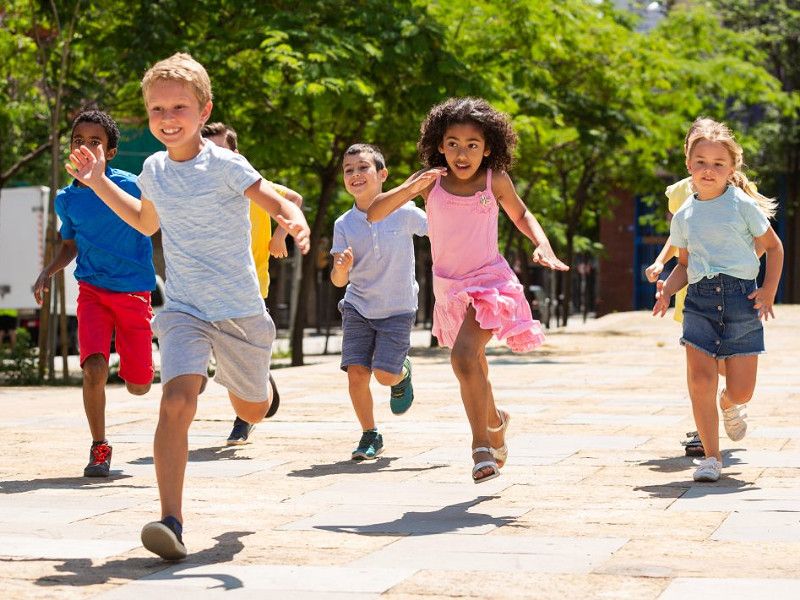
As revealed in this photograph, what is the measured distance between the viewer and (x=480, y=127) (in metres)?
6.65

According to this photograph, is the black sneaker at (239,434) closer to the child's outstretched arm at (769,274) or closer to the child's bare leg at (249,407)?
the child's bare leg at (249,407)

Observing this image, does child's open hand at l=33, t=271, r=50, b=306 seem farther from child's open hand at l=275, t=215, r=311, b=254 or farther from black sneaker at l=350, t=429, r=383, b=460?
child's open hand at l=275, t=215, r=311, b=254

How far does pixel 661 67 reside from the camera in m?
24.6

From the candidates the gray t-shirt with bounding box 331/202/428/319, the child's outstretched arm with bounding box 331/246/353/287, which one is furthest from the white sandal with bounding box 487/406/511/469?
the gray t-shirt with bounding box 331/202/428/319

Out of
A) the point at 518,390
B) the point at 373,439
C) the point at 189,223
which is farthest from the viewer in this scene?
the point at 518,390

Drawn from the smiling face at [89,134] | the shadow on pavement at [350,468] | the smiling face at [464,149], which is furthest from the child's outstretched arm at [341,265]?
the smiling face at [89,134]

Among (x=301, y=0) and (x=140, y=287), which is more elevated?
(x=301, y=0)

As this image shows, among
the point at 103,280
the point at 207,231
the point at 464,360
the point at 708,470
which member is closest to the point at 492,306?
the point at 464,360

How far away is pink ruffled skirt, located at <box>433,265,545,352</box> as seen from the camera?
6.53m

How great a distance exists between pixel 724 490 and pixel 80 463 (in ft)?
11.2

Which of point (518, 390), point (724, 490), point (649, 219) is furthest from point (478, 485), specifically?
point (649, 219)

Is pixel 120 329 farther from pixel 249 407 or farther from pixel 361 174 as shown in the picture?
pixel 249 407

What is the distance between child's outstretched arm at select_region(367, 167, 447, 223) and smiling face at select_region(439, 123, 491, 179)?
11 cm

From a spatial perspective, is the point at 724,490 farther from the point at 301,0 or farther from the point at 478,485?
the point at 301,0
